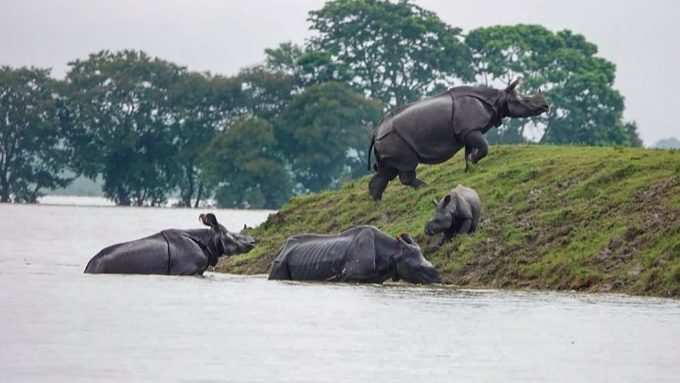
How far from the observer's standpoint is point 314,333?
22.2 m

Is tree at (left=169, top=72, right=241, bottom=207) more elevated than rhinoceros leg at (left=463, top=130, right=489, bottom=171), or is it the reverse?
tree at (left=169, top=72, right=241, bottom=207)

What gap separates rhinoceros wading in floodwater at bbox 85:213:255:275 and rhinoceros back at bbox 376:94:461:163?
4.71m

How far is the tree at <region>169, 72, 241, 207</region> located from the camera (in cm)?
10794

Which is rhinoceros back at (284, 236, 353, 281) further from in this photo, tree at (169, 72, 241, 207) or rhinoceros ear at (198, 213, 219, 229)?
tree at (169, 72, 241, 207)

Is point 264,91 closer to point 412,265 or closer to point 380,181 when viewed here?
point 380,181

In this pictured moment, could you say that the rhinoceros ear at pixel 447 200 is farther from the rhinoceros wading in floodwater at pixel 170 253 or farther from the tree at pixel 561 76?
the tree at pixel 561 76

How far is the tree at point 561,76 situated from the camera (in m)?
102

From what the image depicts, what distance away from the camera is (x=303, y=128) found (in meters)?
102

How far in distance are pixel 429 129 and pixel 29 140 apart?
74.1m

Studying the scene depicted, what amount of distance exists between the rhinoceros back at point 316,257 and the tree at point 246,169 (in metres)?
68.6

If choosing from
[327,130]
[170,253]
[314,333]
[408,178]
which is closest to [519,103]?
[408,178]

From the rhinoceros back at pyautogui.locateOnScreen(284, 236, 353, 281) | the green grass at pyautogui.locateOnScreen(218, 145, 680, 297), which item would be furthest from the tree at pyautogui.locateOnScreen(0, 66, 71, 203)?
the rhinoceros back at pyautogui.locateOnScreen(284, 236, 353, 281)

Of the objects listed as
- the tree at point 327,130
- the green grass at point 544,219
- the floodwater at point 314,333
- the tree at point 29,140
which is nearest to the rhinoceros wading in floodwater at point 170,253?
the floodwater at point 314,333

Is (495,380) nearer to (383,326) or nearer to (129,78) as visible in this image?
(383,326)
